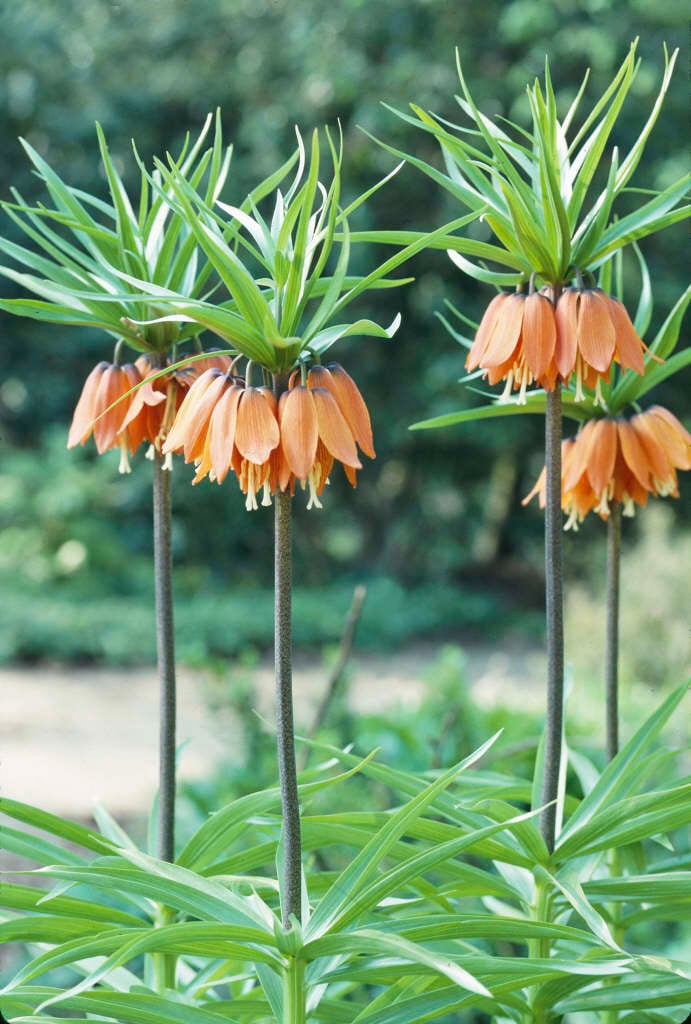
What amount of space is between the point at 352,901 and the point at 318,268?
19.6 inches

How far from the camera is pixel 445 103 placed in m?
7.54

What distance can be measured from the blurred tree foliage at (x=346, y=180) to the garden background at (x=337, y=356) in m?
0.02

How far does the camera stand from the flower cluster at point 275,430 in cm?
84

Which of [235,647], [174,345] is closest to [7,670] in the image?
[235,647]

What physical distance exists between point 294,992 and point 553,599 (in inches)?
15.9

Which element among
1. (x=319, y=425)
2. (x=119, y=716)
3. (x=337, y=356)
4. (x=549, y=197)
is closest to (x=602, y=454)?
(x=549, y=197)

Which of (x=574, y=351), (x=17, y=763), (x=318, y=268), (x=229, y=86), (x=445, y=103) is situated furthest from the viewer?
(x=229, y=86)

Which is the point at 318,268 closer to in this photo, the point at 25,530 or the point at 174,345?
the point at 174,345

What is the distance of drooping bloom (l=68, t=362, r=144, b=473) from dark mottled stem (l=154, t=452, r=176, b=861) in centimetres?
5

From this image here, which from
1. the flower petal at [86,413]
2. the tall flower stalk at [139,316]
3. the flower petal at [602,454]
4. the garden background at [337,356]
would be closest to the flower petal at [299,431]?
the tall flower stalk at [139,316]

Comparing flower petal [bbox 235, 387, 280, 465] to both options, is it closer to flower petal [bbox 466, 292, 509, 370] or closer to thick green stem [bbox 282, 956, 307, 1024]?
flower petal [bbox 466, 292, 509, 370]

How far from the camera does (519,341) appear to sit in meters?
1.02

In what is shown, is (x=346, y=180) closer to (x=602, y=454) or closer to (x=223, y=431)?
(x=602, y=454)

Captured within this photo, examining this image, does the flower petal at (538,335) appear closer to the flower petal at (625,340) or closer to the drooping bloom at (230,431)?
the flower petal at (625,340)
